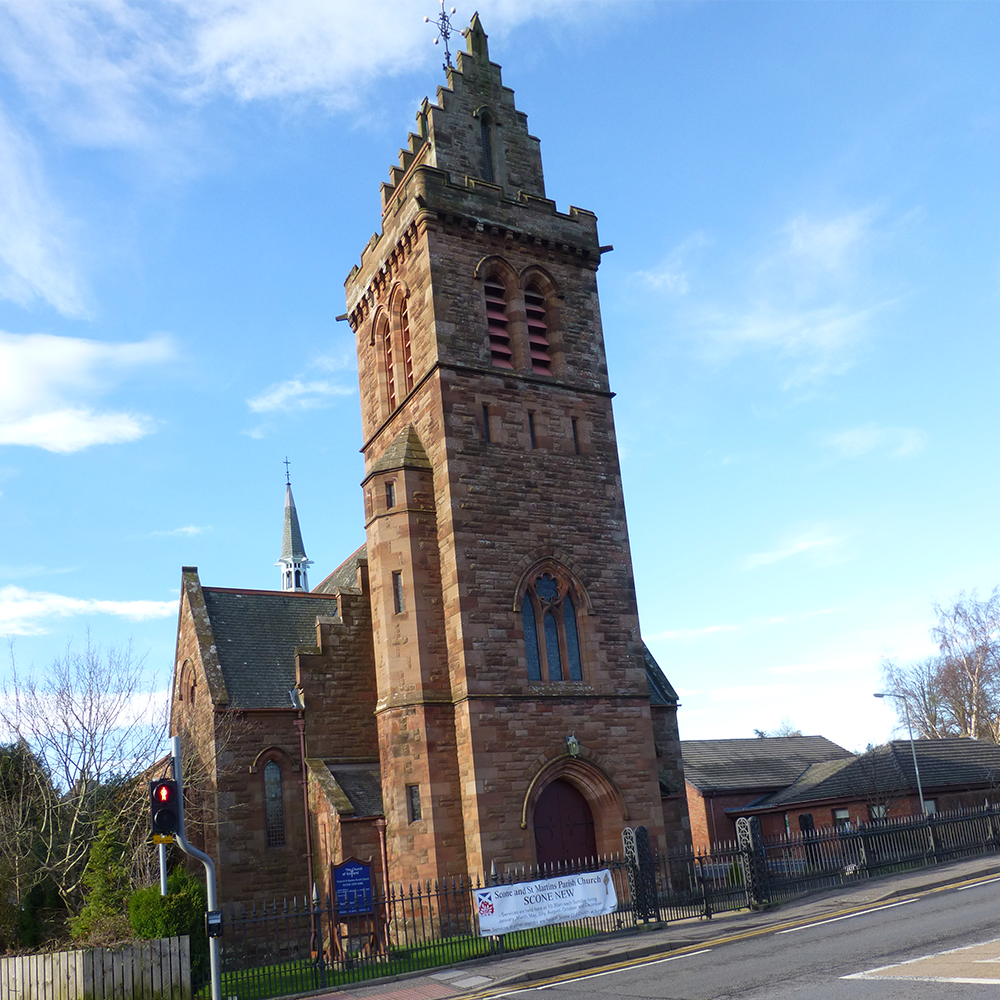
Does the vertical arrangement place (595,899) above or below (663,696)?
below

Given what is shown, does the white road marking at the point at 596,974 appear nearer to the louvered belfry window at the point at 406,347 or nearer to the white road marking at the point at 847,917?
the white road marking at the point at 847,917

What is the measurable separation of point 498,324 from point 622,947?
55.9 feet

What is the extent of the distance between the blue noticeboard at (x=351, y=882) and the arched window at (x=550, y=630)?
6560 millimetres

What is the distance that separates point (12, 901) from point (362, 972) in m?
12.2

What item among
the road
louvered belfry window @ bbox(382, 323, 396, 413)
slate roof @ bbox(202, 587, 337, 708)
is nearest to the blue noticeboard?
the road

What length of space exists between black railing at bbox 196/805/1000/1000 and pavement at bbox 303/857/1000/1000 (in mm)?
487

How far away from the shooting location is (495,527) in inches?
979

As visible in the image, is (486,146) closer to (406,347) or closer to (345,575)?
(406,347)

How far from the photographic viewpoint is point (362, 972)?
16.6 m

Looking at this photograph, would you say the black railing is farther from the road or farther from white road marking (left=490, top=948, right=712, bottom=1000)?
the road

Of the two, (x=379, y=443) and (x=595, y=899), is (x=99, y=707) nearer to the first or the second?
(x=379, y=443)

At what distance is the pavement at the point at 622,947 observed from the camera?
48.8 feet

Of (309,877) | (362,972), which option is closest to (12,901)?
(309,877)

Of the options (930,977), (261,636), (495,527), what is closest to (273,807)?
(261,636)
